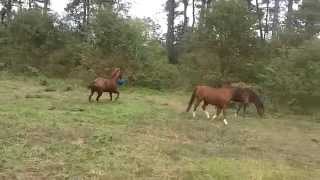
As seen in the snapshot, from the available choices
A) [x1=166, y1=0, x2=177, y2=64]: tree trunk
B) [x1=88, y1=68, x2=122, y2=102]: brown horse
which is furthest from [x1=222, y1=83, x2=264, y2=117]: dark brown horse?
[x1=166, y1=0, x2=177, y2=64]: tree trunk

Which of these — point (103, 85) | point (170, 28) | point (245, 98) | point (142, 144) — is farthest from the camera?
point (170, 28)

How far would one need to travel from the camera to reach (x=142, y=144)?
10508mm

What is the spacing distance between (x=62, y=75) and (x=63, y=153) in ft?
69.5

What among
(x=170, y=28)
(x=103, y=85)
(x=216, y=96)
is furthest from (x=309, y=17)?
(x=170, y=28)

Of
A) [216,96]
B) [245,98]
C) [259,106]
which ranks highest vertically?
[216,96]

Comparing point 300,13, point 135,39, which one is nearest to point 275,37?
point 300,13

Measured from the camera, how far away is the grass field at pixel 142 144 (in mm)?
8461

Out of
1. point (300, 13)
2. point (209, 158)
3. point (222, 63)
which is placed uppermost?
point (300, 13)

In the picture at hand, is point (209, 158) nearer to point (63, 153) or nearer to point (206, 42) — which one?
point (63, 153)

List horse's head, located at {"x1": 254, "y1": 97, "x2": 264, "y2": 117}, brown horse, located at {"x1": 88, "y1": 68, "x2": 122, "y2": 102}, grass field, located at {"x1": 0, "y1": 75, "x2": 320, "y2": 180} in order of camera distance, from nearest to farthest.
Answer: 1. grass field, located at {"x1": 0, "y1": 75, "x2": 320, "y2": 180}
2. brown horse, located at {"x1": 88, "y1": 68, "x2": 122, "y2": 102}
3. horse's head, located at {"x1": 254, "y1": 97, "x2": 264, "y2": 117}

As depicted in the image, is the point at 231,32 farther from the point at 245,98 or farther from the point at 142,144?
the point at 142,144

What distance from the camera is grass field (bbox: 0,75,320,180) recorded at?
8.46 meters

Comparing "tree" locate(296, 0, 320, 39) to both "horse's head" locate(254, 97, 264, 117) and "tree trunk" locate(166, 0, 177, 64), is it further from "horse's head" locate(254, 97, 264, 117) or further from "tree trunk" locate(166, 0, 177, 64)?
"tree trunk" locate(166, 0, 177, 64)

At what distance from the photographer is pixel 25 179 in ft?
24.9
